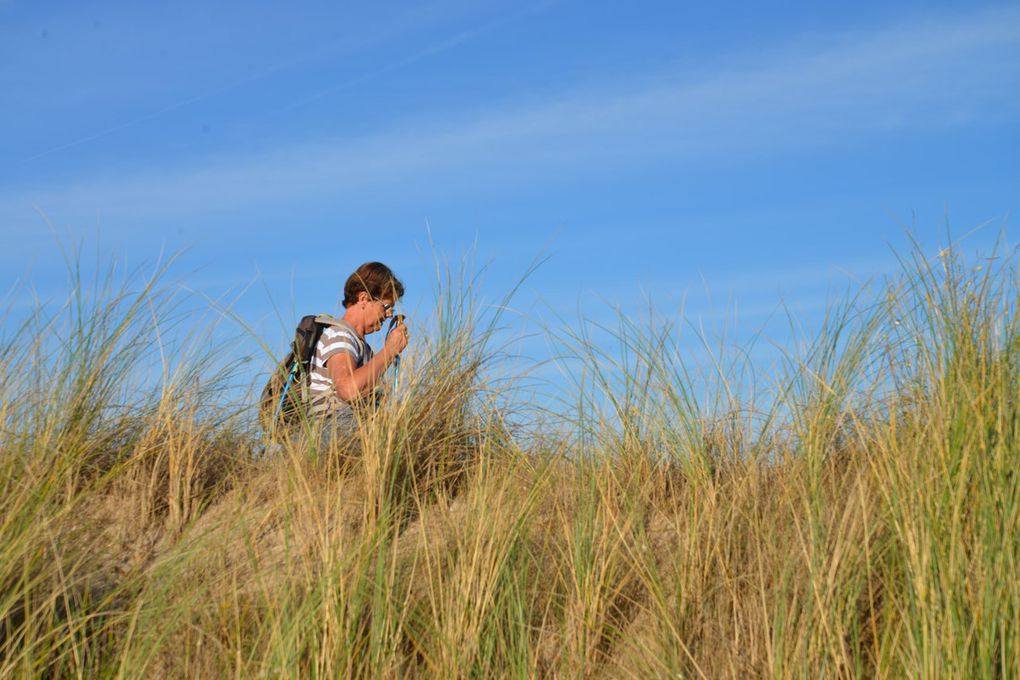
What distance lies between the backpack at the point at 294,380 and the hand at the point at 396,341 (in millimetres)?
410

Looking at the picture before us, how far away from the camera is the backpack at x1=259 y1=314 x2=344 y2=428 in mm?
4715

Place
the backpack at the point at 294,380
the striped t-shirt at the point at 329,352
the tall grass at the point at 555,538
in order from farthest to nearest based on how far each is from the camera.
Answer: the striped t-shirt at the point at 329,352 → the backpack at the point at 294,380 → the tall grass at the point at 555,538

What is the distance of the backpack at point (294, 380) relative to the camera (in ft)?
15.5

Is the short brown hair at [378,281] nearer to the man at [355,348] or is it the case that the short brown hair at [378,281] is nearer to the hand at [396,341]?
the man at [355,348]

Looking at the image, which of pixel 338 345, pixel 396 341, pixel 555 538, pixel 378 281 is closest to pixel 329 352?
pixel 338 345

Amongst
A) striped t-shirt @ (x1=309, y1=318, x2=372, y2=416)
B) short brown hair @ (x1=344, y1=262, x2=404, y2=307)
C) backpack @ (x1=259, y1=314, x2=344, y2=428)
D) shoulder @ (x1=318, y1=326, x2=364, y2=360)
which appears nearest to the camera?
backpack @ (x1=259, y1=314, x2=344, y2=428)

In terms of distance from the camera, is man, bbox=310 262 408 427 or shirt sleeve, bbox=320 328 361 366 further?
shirt sleeve, bbox=320 328 361 366

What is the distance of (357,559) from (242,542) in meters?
0.84

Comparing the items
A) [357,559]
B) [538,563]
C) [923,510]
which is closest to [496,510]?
[538,563]

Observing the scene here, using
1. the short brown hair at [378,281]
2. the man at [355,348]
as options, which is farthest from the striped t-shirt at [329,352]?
the short brown hair at [378,281]

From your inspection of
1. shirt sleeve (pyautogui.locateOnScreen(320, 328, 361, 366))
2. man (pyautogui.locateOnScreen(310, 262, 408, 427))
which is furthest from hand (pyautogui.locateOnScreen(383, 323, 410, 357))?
shirt sleeve (pyautogui.locateOnScreen(320, 328, 361, 366))

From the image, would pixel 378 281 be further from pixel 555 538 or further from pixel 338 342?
pixel 555 538

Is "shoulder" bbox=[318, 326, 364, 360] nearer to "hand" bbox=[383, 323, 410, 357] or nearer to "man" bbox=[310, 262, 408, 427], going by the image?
"man" bbox=[310, 262, 408, 427]

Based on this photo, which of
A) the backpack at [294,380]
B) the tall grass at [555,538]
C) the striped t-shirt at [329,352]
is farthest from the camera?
the striped t-shirt at [329,352]
